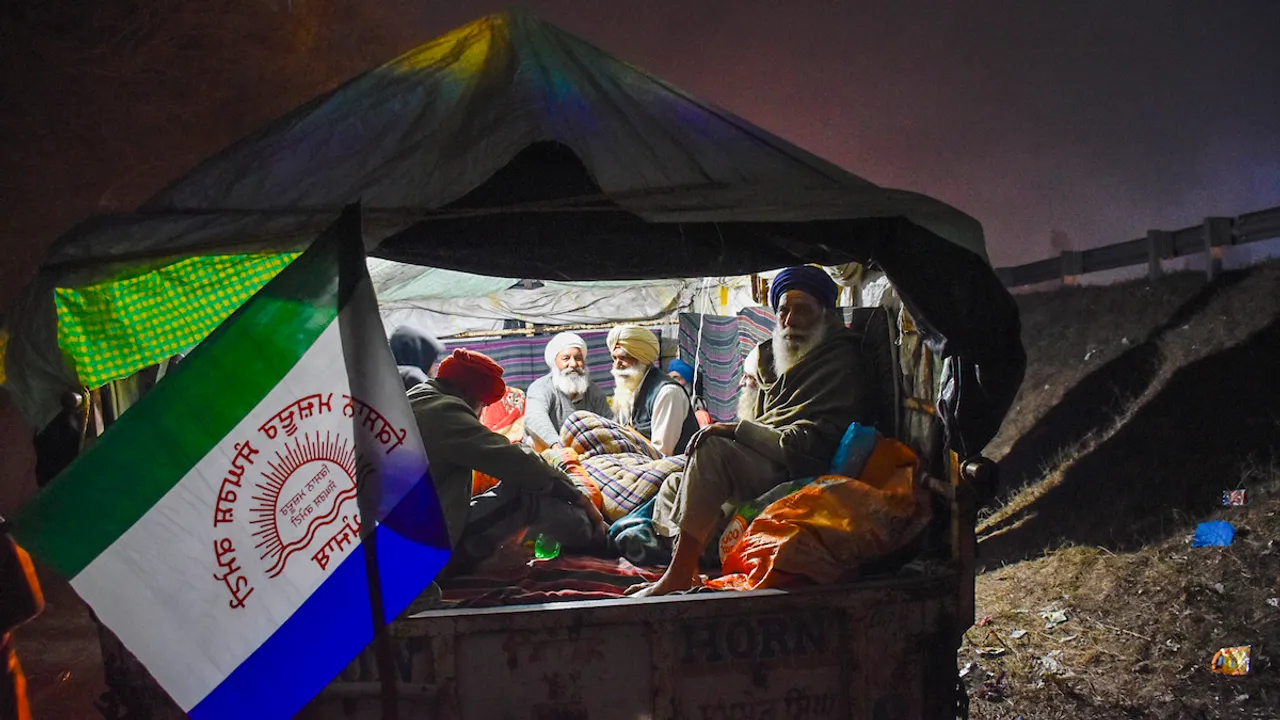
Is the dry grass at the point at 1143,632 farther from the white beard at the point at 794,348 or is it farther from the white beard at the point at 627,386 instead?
the white beard at the point at 627,386

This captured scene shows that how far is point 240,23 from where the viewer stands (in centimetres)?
1256

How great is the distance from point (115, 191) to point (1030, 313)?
12290 millimetres

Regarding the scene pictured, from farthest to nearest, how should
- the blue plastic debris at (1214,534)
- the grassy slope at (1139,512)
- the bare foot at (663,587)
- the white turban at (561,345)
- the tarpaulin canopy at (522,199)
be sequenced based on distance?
the white turban at (561,345) < the blue plastic debris at (1214,534) < the grassy slope at (1139,512) < the bare foot at (663,587) < the tarpaulin canopy at (522,199)

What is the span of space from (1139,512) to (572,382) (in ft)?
15.5

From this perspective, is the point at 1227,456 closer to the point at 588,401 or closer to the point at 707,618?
the point at 588,401

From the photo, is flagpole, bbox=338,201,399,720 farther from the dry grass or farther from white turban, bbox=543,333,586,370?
white turban, bbox=543,333,586,370

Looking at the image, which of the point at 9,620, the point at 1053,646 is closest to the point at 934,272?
the point at 1053,646

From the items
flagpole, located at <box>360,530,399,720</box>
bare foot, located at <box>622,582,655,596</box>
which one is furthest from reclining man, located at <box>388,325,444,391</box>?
flagpole, located at <box>360,530,399,720</box>

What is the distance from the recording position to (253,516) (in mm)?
2271

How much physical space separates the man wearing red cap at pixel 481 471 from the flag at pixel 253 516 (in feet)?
5.28

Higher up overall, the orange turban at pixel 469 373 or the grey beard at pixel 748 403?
the orange turban at pixel 469 373

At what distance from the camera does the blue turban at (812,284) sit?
479 centimetres

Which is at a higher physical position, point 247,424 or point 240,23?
point 240,23

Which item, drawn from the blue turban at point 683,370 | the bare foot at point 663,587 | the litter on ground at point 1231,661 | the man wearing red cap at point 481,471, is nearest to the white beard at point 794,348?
the man wearing red cap at point 481,471
